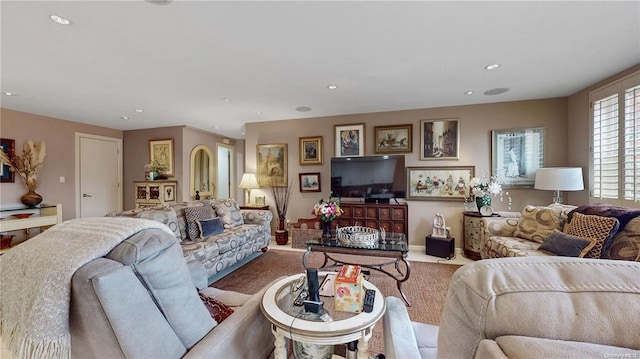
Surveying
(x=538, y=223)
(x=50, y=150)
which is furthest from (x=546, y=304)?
(x=50, y=150)

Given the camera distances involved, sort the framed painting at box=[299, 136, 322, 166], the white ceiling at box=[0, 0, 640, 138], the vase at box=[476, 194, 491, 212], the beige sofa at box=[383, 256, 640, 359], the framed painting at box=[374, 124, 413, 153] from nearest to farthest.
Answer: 1. the beige sofa at box=[383, 256, 640, 359]
2. the white ceiling at box=[0, 0, 640, 138]
3. the vase at box=[476, 194, 491, 212]
4. the framed painting at box=[374, 124, 413, 153]
5. the framed painting at box=[299, 136, 322, 166]

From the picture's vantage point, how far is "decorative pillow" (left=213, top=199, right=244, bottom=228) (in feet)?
11.5

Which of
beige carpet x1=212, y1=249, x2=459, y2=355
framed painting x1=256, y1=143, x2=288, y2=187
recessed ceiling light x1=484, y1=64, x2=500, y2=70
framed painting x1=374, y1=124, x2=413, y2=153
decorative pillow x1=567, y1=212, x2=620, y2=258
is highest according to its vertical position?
recessed ceiling light x1=484, y1=64, x2=500, y2=70

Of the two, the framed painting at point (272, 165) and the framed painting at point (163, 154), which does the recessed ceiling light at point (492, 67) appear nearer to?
the framed painting at point (272, 165)

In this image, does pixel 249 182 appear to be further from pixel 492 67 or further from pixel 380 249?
pixel 492 67

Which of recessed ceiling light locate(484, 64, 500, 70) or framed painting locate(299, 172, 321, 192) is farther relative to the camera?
framed painting locate(299, 172, 321, 192)

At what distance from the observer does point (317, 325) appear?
3.59 ft

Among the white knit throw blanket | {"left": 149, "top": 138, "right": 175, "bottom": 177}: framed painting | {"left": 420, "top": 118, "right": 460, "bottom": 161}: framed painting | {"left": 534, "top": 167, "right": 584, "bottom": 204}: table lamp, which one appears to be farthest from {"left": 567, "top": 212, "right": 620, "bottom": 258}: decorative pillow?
{"left": 149, "top": 138, "right": 175, "bottom": 177}: framed painting

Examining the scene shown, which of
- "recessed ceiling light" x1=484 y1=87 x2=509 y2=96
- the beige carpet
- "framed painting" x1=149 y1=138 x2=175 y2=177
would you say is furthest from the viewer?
"framed painting" x1=149 y1=138 x2=175 y2=177

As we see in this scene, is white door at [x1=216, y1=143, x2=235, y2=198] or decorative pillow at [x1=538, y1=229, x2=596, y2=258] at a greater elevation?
white door at [x1=216, y1=143, x2=235, y2=198]

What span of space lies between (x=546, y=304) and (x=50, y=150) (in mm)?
6652

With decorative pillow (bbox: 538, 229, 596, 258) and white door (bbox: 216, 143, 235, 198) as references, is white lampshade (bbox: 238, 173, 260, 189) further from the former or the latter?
decorative pillow (bbox: 538, 229, 596, 258)

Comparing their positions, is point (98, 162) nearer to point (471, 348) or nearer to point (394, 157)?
point (394, 157)

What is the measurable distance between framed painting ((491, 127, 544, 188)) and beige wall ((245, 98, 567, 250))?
3.1 inches
